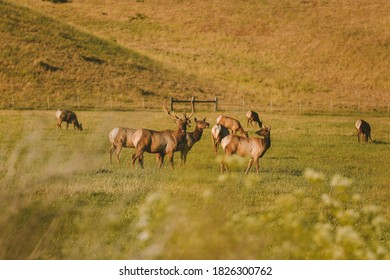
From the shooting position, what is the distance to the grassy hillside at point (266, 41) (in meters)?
66.4

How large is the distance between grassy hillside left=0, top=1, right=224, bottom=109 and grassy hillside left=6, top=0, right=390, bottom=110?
5.80 metres

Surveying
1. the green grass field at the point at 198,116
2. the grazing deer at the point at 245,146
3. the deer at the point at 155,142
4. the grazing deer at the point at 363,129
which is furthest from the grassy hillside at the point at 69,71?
the grazing deer at the point at 245,146

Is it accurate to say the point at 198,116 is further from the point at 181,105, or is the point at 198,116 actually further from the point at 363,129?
the point at 363,129

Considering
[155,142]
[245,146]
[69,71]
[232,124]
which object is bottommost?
[232,124]

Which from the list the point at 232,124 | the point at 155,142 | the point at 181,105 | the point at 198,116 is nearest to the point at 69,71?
the point at 181,105

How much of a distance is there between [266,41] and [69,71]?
3830cm

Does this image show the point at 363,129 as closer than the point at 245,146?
No

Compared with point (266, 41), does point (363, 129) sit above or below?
below

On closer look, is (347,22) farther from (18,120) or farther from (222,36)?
(18,120)

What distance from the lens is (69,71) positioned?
57.7 meters

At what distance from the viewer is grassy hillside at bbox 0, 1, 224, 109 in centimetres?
5022

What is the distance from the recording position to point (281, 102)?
57.2 metres

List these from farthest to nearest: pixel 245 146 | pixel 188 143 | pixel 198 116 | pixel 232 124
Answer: pixel 198 116 < pixel 232 124 < pixel 188 143 < pixel 245 146
